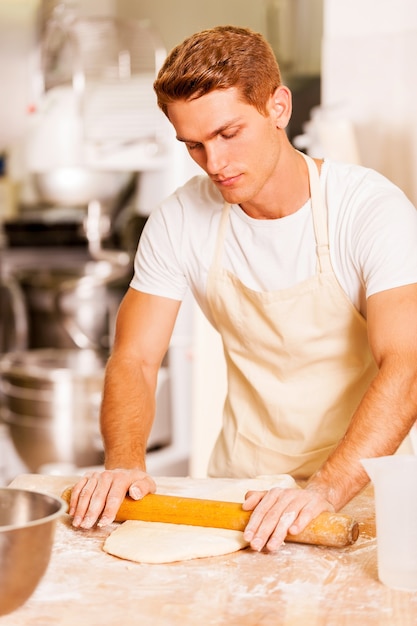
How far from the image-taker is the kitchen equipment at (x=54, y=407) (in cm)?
368

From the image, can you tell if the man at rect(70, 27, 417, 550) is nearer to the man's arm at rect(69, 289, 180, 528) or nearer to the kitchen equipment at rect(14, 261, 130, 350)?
the man's arm at rect(69, 289, 180, 528)

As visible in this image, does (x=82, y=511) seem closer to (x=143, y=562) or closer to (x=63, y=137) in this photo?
(x=143, y=562)

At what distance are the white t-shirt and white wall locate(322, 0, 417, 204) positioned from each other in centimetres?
82

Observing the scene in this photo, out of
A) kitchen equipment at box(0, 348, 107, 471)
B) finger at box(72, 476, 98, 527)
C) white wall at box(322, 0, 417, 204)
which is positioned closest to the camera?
finger at box(72, 476, 98, 527)

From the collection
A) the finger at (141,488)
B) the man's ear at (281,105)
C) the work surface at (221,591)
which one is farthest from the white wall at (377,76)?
the work surface at (221,591)

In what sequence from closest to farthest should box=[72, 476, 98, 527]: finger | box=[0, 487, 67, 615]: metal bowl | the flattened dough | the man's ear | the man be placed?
1. box=[0, 487, 67, 615]: metal bowl
2. the flattened dough
3. box=[72, 476, 98, 527]: finger
4. the man
5. the man's ear

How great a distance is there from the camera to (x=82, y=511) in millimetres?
1379

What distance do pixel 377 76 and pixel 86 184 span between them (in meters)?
1.63

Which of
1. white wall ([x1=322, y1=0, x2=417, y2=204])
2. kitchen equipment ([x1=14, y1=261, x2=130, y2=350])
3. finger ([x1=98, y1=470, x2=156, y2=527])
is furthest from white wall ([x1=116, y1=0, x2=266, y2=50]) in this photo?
finger ([x1=98, y1=470, x2=156, y2=527])

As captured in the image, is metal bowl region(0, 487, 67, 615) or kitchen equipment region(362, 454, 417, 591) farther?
kitchen equipment region(362, 454, 417, 591)

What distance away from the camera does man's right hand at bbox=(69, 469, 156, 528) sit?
138cm

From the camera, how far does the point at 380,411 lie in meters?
1.47

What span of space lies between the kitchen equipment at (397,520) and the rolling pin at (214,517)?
11 centimetres

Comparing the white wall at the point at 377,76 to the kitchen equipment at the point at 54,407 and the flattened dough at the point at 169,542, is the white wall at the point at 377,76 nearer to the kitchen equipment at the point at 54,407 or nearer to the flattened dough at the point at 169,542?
the flattened dough at the point at 169,542
